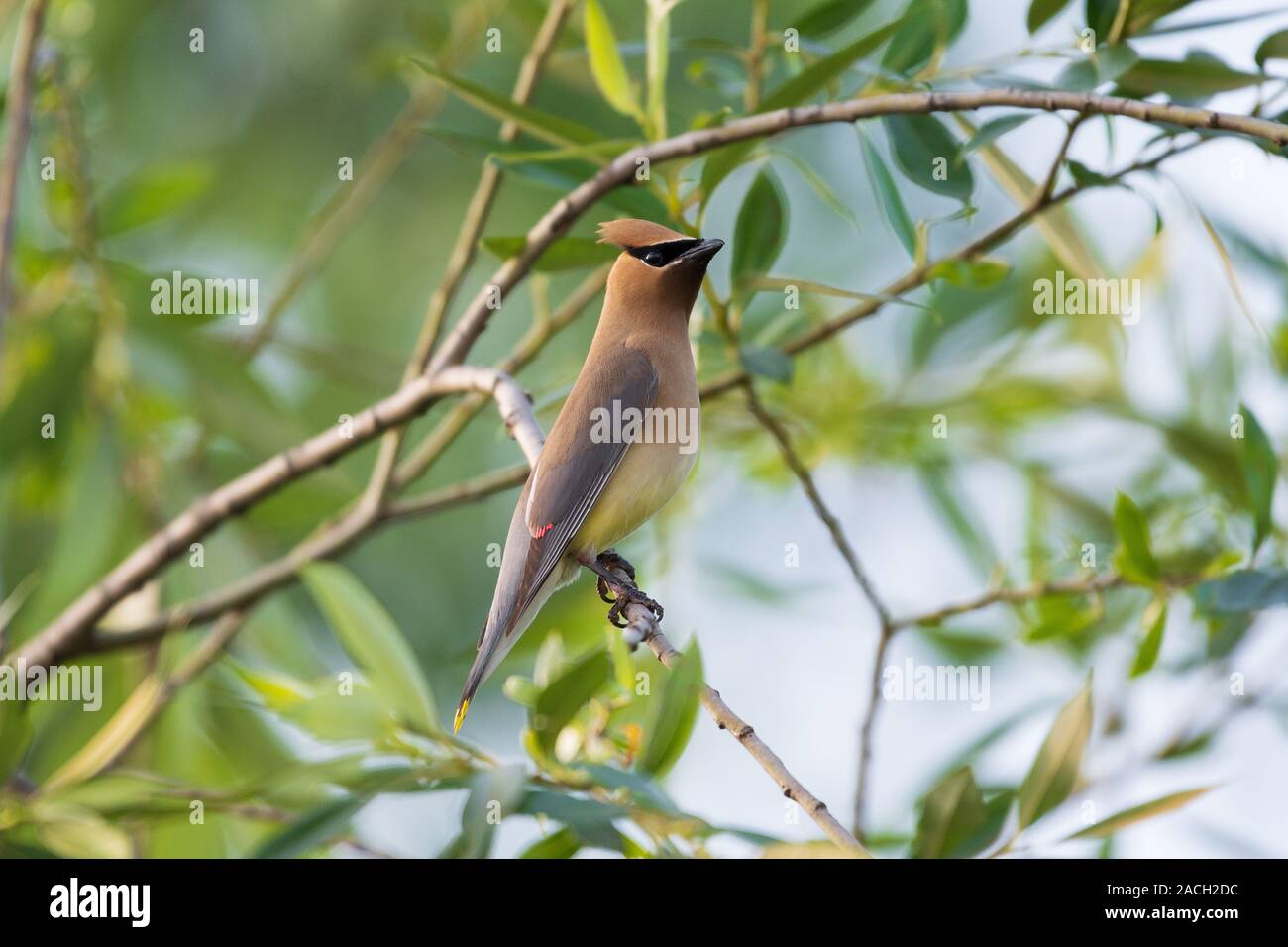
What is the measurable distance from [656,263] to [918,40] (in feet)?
1.76

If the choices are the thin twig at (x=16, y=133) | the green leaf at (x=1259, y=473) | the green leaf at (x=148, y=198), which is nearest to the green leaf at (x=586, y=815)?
the green leaf at (x=1259, y=473)

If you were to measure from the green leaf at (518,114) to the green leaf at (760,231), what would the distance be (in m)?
0.28

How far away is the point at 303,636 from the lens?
2930 mm

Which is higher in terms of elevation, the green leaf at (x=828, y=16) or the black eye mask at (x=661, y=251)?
the green leaf at (x=828, y=16)

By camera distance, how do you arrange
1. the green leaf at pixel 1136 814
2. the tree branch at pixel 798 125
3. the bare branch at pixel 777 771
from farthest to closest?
the green leaf at pixel 1136 814
the tree branch at pixel 798 125
the bare branch at pixel 777 771

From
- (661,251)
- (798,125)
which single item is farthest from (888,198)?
(661,251)

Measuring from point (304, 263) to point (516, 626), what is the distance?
1161 millimetres

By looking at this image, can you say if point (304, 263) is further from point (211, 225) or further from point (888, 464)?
point (211, 225)

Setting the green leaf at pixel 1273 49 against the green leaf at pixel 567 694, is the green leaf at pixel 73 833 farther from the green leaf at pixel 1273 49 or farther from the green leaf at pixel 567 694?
the green leaf at pixel 1273 49

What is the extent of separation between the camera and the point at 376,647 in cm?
186

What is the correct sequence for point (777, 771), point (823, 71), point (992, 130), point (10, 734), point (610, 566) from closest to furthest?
point (777, 771) → point (992, 130) → point (823, 71) → point (10, 734) → point (610, 566)

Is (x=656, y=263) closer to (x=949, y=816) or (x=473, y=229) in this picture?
(x=473, y=229)

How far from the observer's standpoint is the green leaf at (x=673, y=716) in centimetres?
162

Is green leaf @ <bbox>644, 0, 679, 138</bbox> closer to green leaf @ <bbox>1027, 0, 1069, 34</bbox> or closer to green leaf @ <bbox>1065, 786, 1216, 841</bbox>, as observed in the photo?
green leaf @ <bbox>1027, 0, 1069, 34</bbox>
